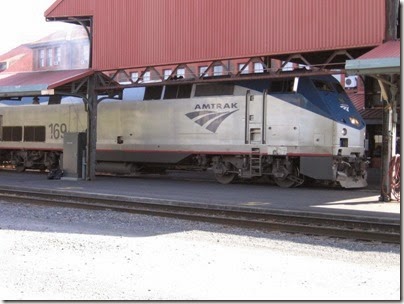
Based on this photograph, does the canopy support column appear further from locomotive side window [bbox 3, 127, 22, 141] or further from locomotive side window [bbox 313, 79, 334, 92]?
locomotive side window [bbox 313, 79, 334, 92]

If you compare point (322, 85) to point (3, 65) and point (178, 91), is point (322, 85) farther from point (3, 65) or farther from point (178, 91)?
point (3, 65)

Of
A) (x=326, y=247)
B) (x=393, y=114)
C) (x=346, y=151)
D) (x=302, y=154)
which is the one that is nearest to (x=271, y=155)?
(x=302, y=154)

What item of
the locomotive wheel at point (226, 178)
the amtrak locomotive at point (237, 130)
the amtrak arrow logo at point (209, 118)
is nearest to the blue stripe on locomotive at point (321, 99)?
the amtrak locomotive at point (237, 130)

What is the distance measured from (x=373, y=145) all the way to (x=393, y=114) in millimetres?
13919

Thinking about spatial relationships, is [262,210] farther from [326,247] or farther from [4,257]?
[4,257]

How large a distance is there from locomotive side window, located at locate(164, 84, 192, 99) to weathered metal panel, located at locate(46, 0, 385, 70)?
5.49 ft

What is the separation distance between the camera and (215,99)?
61.8 ft

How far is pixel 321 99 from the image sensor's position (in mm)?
17016

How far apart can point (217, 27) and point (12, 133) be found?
42.6 ft

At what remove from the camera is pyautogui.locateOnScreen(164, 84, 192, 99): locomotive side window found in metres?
19.7

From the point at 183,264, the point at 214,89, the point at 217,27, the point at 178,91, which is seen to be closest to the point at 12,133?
the point at 178,91

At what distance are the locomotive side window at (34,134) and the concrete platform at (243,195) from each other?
11.1 ft

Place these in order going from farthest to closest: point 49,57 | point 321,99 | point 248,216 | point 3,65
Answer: point 3,65
point 49,57
point 321,99
point 248,216

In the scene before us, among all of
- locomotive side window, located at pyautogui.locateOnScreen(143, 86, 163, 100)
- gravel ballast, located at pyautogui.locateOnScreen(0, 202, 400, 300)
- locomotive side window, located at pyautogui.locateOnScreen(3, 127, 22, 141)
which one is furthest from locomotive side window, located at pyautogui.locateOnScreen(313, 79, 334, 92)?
locomotive side window, located at pyautogui.locateOnScreen(3, 127, 22, 141)
